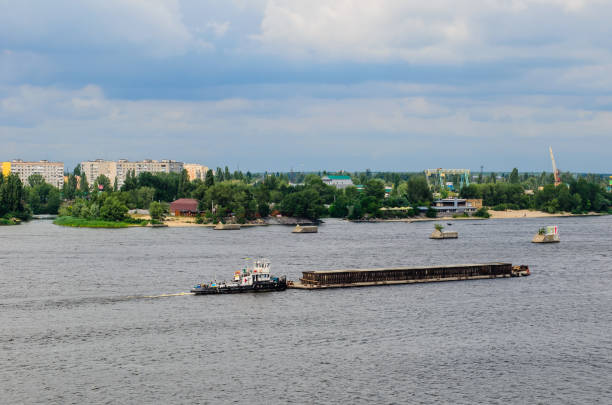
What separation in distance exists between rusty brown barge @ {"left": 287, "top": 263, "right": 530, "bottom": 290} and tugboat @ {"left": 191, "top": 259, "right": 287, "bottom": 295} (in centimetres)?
283

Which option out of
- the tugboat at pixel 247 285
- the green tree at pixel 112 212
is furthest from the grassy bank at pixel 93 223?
the tugboat at pixel 247 285

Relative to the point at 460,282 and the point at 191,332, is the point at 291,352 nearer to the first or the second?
the point at 191,332

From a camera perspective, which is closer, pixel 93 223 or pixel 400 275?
pixel 400 275

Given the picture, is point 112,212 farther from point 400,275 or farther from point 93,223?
point 400,275

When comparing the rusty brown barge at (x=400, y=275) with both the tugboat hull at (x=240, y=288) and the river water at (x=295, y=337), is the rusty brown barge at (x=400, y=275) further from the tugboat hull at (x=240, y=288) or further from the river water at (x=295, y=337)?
the river water at (x=295, y=337)

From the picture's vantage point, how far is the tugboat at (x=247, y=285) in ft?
266

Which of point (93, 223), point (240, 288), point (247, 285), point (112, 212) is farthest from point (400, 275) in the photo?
point (112, 212)

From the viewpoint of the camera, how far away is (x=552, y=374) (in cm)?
5247

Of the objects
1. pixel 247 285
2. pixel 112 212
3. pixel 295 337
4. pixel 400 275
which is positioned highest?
pixel 112 212

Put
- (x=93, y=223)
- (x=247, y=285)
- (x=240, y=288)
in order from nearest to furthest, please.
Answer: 1. (x=240, y=288)
2. (x=247, y=285)
3. (x=93, y=223)

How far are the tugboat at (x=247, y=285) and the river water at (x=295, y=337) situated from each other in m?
2.10

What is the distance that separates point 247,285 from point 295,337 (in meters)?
21.5

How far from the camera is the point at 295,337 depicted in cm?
6181

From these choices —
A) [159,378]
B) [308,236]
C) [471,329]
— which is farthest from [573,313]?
[308,236]
